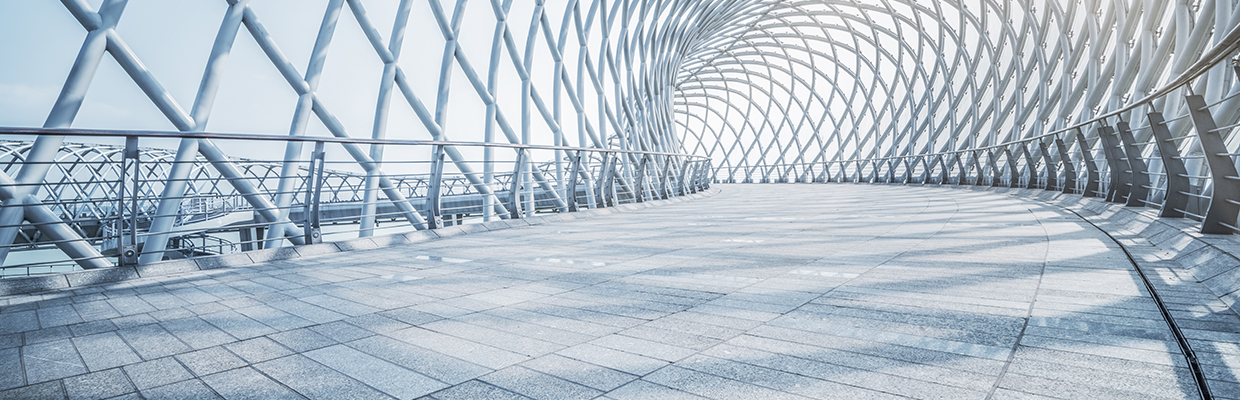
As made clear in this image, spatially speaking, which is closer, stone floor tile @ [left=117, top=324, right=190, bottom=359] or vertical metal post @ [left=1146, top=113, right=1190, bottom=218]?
stone floor tile @ [left=117, top=324, right=190, bottom=359]

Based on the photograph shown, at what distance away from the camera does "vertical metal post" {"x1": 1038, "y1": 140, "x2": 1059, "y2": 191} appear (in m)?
9.89

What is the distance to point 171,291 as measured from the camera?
151 inches

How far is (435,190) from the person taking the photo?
7285mm

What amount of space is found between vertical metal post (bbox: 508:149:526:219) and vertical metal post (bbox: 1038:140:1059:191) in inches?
311

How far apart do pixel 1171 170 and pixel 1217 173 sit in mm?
1179

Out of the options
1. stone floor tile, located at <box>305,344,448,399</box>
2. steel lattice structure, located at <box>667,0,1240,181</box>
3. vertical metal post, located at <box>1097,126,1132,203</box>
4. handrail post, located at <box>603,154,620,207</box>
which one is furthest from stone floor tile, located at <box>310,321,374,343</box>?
steel lattice structure, located at <box>667,0,1240,181</box>

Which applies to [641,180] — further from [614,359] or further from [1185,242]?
[614,359]

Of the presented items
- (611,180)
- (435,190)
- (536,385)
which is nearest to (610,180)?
(611,180)

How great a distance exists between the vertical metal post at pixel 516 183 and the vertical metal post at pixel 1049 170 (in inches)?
311

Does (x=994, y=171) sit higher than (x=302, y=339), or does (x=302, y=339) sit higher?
(x=994, y=171)

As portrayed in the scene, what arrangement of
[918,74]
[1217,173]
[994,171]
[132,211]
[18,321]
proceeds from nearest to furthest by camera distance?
[18,321] → [1217,173] → [132,211] → [994,171] → [918,74]

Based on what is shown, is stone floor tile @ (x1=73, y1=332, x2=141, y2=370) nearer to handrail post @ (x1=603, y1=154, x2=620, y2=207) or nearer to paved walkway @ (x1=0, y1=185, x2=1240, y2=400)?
paved walkway @ (x1=0, y1=185, x2=1240, y2=400)

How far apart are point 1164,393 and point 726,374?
1.20 meters

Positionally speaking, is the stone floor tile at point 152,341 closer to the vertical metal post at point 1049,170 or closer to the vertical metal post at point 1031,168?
the vertical metal post at point 1049,170
